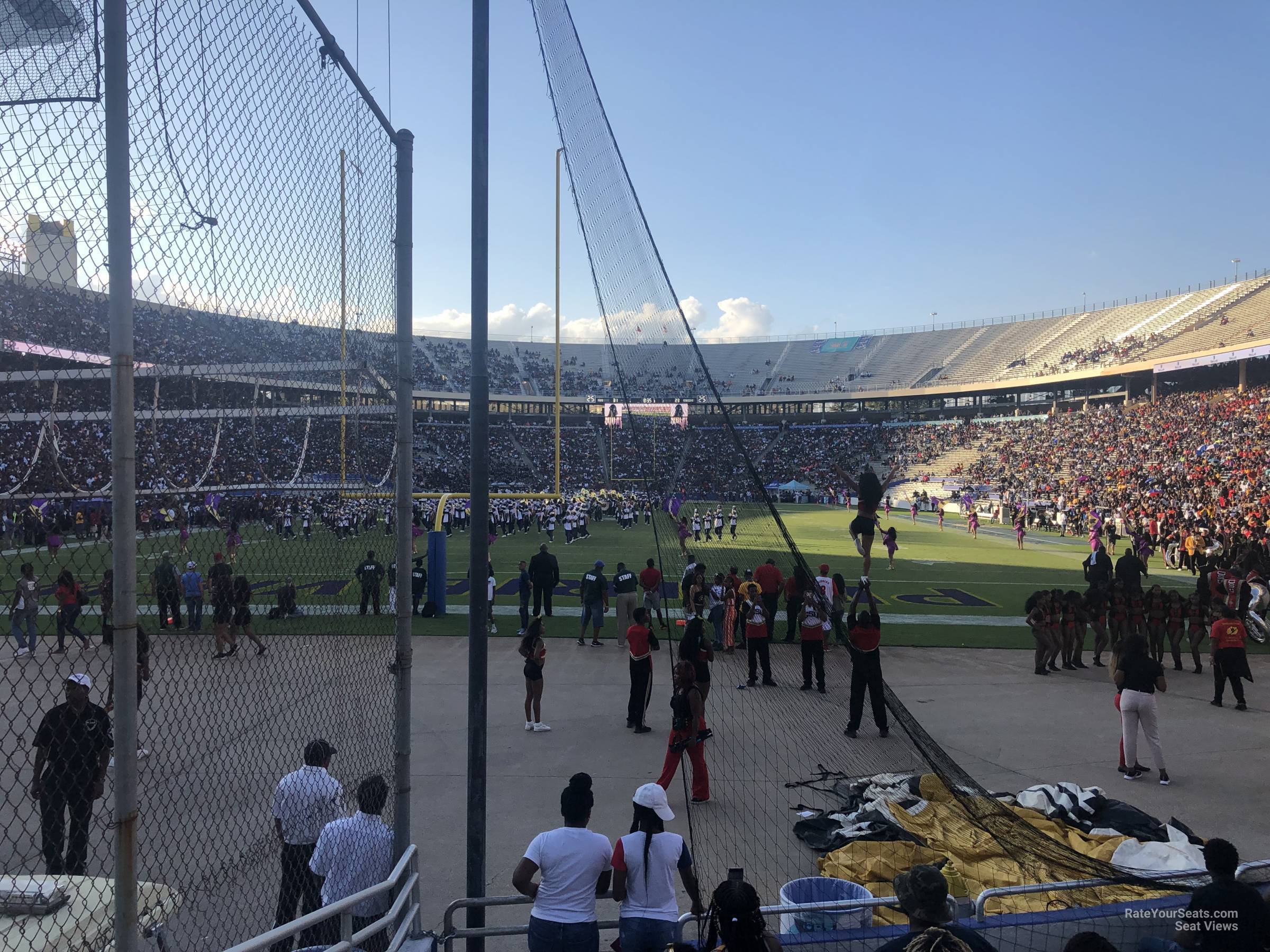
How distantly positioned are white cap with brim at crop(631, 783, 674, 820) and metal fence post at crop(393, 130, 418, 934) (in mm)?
1182

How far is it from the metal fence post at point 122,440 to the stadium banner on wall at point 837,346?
89.7 metres

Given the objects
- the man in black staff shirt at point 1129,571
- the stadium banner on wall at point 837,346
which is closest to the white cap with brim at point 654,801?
the man in black staff shirt at point 1129,571

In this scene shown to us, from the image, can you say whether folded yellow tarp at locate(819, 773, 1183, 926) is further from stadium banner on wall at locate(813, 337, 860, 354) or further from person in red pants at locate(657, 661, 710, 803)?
stadium banner on wall at locate(813, 337, 860, 354)

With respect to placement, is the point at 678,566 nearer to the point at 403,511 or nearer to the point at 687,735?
the point at 687,735

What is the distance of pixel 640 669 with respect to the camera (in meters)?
8.75

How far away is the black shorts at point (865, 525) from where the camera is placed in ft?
26.7

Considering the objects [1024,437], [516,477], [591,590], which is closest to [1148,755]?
[591,590]

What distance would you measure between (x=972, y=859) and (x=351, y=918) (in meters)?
4.24

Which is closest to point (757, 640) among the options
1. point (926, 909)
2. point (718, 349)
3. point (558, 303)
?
point (926, 909)

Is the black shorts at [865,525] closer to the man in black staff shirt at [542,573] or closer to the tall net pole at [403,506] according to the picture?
the tall net pole at [403,506]

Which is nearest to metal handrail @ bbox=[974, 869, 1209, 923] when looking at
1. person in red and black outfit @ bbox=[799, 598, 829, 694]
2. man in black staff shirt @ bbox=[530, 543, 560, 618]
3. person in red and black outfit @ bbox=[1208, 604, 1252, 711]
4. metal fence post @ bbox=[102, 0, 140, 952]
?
metal fence post @ bbox=[102, 0, 140, 952]

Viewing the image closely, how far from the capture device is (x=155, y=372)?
262 cm

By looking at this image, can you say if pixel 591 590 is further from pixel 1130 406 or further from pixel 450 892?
pixel 1130 406

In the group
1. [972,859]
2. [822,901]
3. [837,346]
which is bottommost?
[972,859]
